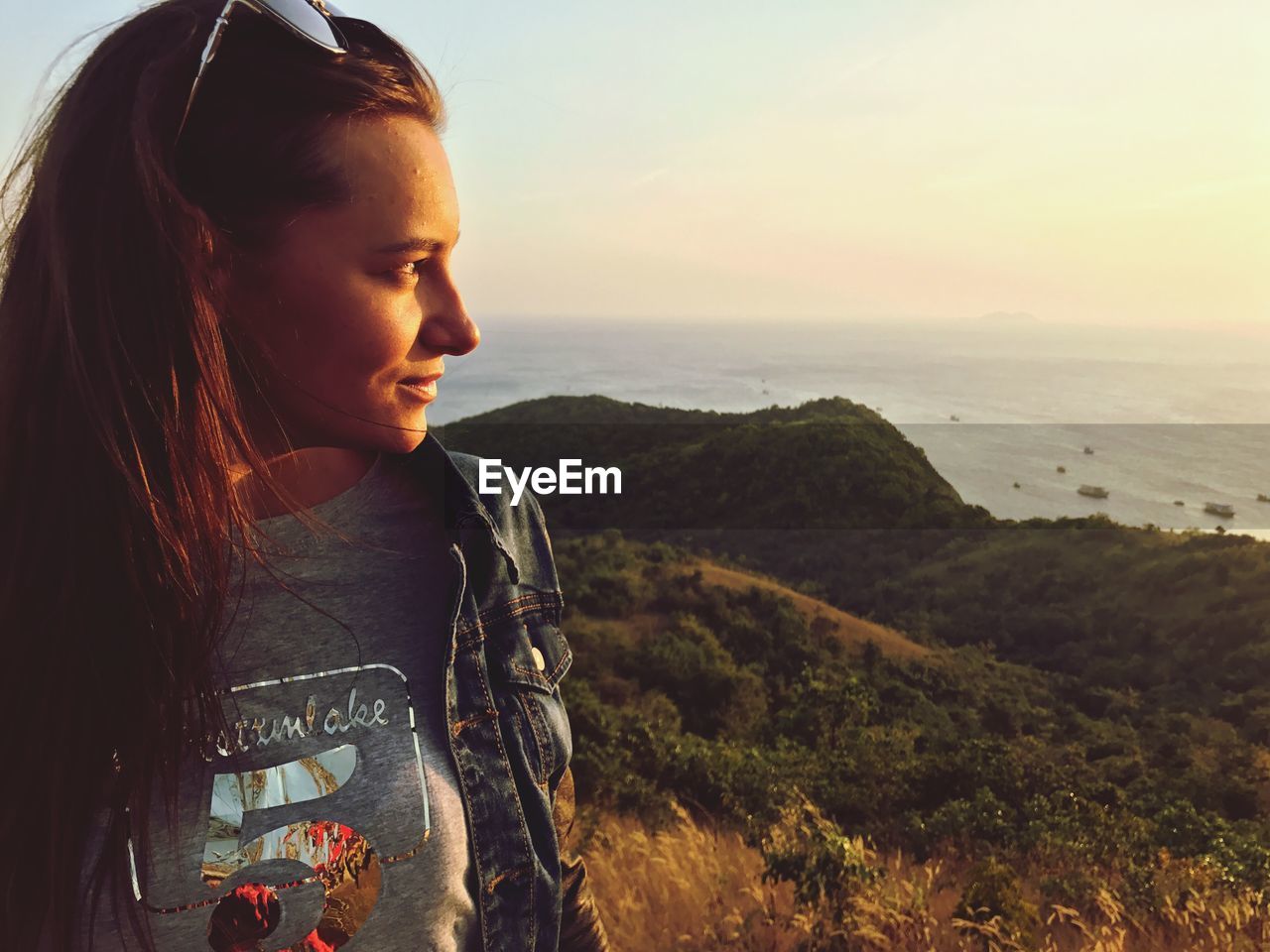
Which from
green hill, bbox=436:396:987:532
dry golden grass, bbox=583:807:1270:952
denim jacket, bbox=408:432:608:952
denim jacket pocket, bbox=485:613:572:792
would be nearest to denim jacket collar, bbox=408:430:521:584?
denim jacket, bbox=408:432:608:952

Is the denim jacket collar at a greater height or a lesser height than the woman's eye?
lesser

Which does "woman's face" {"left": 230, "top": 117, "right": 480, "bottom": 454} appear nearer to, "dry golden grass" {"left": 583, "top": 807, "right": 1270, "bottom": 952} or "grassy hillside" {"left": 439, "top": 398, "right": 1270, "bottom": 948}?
"grassy hillside" {"left": 439, "top": 398, "right": 1270, "bottom": 948}

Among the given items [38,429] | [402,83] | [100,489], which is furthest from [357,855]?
[402,83]

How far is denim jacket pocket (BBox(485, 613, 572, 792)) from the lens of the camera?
65.8 inches

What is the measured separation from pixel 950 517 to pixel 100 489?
99.6 feet

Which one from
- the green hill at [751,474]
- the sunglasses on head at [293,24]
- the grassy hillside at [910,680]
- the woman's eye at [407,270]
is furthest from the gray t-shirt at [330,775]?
the green hill at [751,474]

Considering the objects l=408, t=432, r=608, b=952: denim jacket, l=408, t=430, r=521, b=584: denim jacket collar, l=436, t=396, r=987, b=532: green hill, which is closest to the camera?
l=408, t=432, r=608, b=952: denim jacket

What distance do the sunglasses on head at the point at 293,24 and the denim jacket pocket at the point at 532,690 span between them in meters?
1.06

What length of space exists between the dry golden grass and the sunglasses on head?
4066mm

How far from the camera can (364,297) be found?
1.25m

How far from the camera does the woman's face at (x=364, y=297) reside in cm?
124

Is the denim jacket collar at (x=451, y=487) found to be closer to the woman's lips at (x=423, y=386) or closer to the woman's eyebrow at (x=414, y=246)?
the woman's lips at (x=423, y=386)

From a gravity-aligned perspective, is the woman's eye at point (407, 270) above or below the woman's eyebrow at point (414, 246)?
below

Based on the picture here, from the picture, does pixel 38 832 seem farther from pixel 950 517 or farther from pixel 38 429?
pixel 950 517
